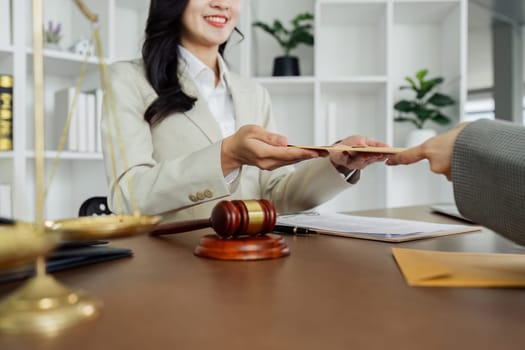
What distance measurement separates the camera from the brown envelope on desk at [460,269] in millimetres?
570

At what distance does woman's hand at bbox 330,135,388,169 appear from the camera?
114 centimetres

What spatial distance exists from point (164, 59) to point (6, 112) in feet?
3.07

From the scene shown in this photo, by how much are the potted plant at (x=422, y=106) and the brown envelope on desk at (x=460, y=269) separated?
2374 millimetres

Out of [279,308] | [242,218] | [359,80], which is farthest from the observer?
[359,80]

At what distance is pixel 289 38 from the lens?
10.8 feet

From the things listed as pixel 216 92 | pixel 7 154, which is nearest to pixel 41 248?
pixel 216 92

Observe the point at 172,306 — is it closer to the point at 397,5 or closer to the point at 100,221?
the point at 100,221

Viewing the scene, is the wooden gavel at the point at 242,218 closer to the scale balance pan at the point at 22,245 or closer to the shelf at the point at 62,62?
the scale balance pan at the point at 22,245

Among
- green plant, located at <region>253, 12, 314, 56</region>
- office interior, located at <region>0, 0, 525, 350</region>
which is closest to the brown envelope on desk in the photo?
office interior, located at <region>0, 0, 525, 350</region>

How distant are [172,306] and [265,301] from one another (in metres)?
0.08

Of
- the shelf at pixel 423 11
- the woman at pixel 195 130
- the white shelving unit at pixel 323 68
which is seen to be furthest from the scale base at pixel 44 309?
the shelf at pixel 423 11

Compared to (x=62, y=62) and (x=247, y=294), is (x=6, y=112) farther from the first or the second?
(x=247, y=294)

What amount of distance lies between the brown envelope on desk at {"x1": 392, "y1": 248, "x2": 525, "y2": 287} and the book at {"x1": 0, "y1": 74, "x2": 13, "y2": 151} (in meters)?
2.01

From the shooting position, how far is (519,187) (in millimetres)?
581
